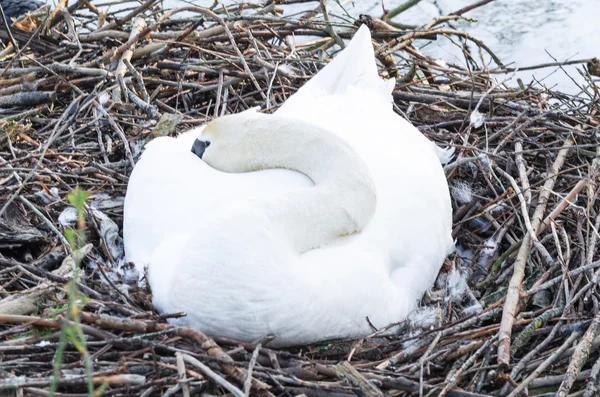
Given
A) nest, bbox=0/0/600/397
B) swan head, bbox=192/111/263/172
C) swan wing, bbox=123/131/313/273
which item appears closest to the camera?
nest, bbox=0/0/600/397

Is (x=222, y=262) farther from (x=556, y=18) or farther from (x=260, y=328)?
(x=556, y=18)

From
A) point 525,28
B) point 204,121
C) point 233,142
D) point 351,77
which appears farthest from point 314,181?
point 525,28

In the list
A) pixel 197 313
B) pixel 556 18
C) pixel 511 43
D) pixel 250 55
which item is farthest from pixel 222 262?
pixel 556 18

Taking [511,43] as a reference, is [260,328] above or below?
above

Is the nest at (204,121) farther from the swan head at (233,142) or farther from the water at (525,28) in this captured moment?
the water at (525,28)

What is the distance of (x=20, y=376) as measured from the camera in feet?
9.07

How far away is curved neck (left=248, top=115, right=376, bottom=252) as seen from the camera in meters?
3.28

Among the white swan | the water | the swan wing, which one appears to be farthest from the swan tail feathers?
the water

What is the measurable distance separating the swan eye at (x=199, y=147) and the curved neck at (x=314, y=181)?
0.82ft

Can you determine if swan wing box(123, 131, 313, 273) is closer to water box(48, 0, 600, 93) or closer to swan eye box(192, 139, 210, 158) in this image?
swan eye box(192, 139, 210, 158)

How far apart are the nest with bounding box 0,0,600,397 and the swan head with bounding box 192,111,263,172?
651 mm

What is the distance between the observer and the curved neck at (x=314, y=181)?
10.8 feet

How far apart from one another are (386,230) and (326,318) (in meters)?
0.62

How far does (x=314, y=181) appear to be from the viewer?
11.9 feet
